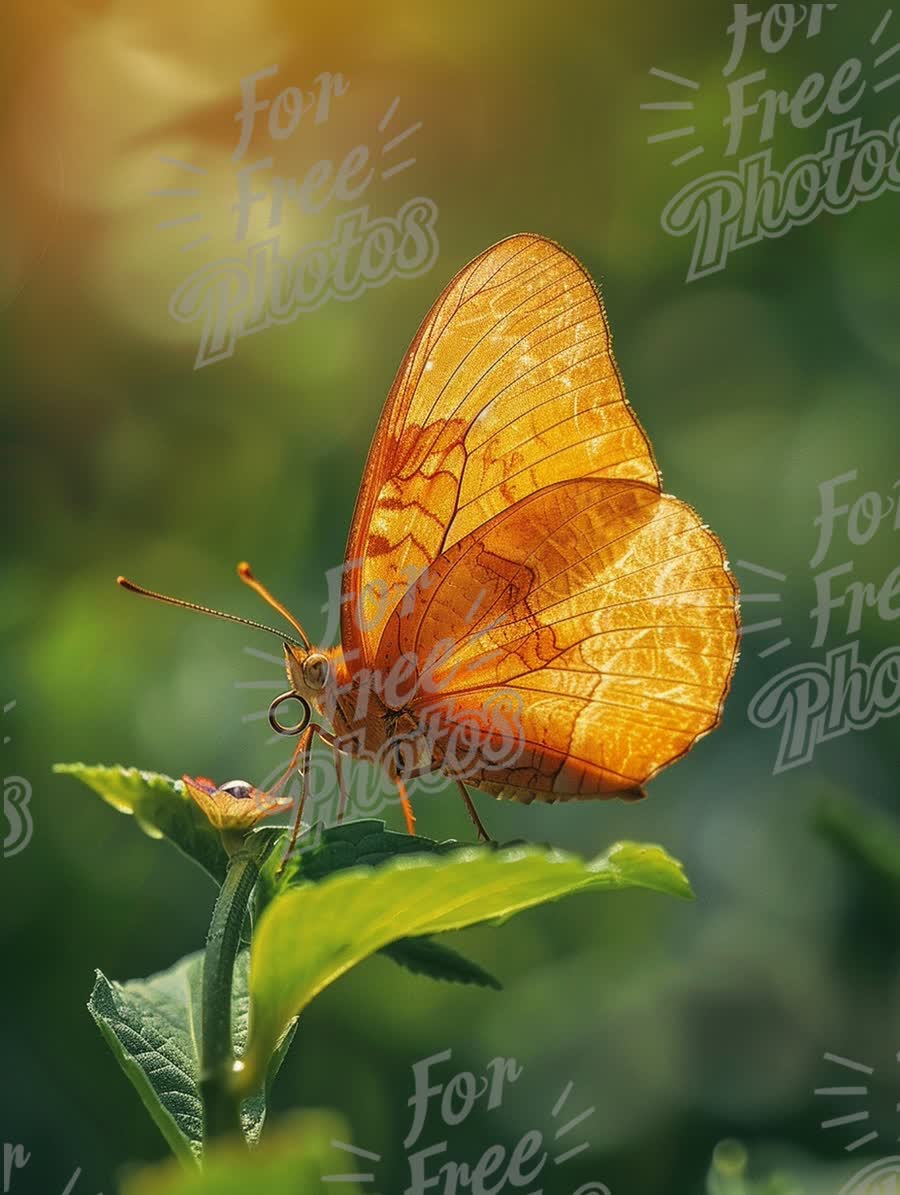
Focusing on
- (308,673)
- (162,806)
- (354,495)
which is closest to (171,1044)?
(162,806)

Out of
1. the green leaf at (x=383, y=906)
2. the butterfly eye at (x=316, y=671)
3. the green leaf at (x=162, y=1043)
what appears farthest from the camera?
the butterfly eye at (x=316, y=671)

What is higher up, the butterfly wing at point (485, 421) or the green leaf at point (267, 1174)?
the butterfly wing at point (485, 421)

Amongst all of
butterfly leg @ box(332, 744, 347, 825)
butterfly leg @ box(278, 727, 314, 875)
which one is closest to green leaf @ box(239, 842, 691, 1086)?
butterfly leg @ box(278, 727, 314, 875)

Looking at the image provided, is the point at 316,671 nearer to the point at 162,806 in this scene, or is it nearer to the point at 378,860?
the point at 162,806

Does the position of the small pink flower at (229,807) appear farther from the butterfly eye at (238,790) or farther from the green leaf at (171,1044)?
the green leaf at (171,1044)

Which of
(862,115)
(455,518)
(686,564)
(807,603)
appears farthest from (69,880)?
(862,115)

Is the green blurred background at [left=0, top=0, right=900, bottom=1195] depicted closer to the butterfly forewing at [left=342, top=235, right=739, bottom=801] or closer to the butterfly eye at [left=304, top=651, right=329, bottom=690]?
the butterfly forewing at [left=342, top=235, right=739, bottom=801]

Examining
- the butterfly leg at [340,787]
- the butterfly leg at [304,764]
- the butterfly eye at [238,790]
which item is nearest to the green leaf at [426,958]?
the butterfly eye at [238,790]

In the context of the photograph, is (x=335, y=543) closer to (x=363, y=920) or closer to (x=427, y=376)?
(x=427, y=376)
